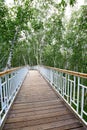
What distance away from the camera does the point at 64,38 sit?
15.5 meters

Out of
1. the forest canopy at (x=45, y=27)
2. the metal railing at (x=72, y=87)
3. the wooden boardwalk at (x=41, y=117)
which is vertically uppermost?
the forest canopy at (x=45, y=27)

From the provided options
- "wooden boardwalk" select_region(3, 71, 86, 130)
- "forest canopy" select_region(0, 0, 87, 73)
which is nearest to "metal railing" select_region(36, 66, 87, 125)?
"wooden boardwalk" select_region(3, 71, 86, 130)

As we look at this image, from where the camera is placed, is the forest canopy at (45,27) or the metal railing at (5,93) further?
the forest canopy at (45,27)

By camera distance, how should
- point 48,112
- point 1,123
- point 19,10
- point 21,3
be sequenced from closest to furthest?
1. point 1,123
2. point 48,112
3. point 19,10
4. point 21,3

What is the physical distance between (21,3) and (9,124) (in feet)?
23.1

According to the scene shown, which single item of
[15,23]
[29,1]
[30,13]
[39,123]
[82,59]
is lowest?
[39,123]

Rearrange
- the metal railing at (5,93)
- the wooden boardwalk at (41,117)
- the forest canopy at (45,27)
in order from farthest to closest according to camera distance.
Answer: the forest canopy at (45,27)
the metal railing at (5,93)
the wooden boardwalk at (41,117)

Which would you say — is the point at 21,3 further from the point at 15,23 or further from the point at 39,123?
the point at 39,123

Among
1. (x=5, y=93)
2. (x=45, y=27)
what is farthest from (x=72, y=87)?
(x=45, y=27)

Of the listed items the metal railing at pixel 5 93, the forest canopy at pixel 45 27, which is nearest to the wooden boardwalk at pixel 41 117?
the metal railing at pixel 5 93

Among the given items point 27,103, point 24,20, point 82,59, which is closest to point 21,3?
point 24,20

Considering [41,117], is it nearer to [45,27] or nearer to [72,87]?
[72,87]

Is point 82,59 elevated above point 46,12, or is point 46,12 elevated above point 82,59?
point 46,12

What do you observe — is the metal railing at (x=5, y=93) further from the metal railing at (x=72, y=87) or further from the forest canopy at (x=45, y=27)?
the forest canopy at (x=45, y=27)
